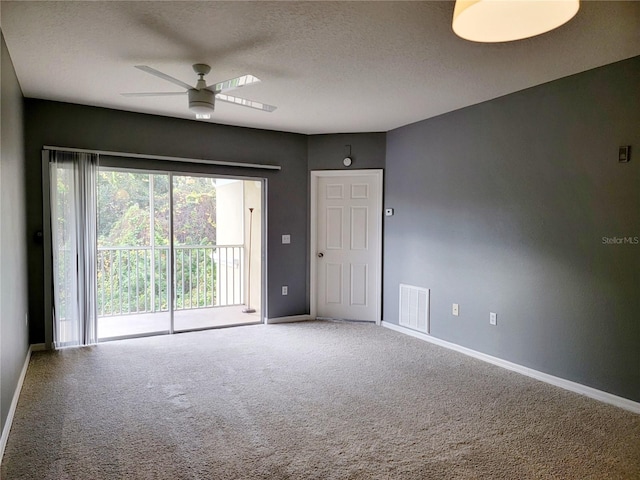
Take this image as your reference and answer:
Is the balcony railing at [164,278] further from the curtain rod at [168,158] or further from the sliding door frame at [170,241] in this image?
the curtain rod at [168,158]

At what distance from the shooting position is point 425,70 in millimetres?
3305

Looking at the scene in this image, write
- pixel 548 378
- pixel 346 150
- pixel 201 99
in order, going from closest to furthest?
pixel 201 99 → pixel 548 378 → pixel 346 150

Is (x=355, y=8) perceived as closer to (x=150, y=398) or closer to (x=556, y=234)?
(x=556, y=234)

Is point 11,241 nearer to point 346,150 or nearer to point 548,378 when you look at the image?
point 346,150

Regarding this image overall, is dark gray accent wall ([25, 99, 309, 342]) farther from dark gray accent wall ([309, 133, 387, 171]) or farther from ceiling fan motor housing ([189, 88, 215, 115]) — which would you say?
ceiling fan motor housing ([189, 88, 215, 115])

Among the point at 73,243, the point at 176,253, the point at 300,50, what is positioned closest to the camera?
the point at 300,50

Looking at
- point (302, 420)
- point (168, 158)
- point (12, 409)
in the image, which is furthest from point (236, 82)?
point (12, 409)

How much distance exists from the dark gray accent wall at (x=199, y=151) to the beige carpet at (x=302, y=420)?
1438 millimetres

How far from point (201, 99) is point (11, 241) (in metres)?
1.75

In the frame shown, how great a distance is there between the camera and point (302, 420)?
2795 mm

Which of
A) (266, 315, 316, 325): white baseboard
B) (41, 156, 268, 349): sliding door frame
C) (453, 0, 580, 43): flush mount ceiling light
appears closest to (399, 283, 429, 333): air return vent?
(266, 315, 316, 325): white baseboard

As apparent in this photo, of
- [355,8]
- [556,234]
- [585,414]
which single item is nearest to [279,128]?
[355,8]

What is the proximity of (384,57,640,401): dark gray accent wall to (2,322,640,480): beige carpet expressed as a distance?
0.41 meters

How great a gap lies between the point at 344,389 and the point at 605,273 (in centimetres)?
221
